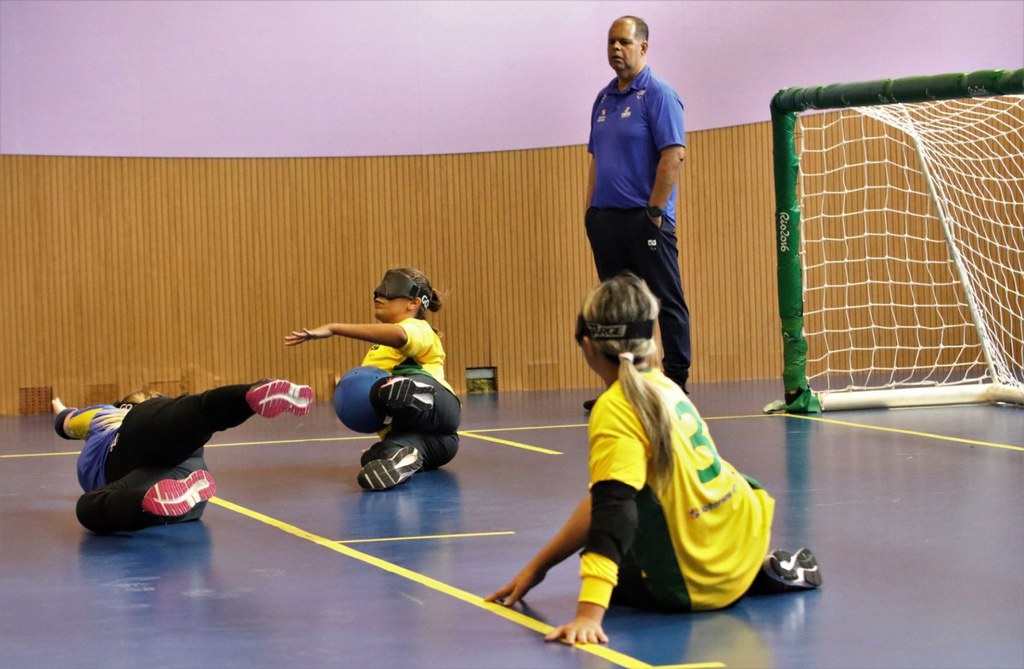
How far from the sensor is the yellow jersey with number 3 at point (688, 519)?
2.64m

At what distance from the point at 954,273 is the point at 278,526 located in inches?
290

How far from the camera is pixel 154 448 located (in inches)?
157

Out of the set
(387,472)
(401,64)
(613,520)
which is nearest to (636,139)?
(387,472)

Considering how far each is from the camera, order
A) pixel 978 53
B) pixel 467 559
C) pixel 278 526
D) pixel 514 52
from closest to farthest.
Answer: pixel 467 559
pixel 278 526
pixel 978 53
pixel 514 52

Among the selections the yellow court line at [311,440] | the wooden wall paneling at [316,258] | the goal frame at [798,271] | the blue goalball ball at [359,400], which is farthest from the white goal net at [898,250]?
the blue goalball ball at [359,400]

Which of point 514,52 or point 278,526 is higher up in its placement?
point 514,52

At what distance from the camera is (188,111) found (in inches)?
408

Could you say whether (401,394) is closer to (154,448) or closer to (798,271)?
(154,448)

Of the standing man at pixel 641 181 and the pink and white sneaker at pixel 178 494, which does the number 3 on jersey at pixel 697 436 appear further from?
the standing man at pixel 641 181

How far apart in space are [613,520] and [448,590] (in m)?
0.67

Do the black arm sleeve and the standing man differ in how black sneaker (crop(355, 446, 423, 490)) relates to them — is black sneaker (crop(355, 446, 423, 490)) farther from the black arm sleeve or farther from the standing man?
the black arm sleeve

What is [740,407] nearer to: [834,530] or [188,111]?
[834,530]

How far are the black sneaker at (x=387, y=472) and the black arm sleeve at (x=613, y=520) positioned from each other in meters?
2.26

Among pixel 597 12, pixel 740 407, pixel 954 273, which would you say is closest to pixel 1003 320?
pixel 954 273
